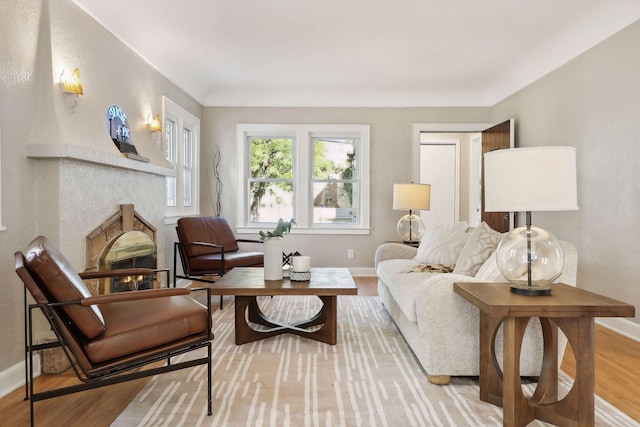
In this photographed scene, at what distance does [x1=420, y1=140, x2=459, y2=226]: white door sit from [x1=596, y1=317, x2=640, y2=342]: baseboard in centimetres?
428

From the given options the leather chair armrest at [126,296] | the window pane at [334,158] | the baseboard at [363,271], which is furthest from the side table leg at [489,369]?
the window pane at [334,158]

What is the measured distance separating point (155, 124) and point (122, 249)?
1501 millimetres

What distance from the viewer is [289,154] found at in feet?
20.7

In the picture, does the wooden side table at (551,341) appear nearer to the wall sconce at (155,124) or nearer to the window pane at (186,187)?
the wall sconce at (155,124)

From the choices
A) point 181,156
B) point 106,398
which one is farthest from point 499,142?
point 106,398

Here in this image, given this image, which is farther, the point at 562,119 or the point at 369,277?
the point at 369,277

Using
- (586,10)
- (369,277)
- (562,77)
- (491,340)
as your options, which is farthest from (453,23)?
(369,277)

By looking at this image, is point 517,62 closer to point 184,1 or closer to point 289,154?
point 289,154

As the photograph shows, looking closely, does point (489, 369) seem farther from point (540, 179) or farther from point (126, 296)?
point (126, 296)

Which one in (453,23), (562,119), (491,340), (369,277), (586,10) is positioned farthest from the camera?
(369,277)

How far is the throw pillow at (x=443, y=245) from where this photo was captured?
3.65 meters

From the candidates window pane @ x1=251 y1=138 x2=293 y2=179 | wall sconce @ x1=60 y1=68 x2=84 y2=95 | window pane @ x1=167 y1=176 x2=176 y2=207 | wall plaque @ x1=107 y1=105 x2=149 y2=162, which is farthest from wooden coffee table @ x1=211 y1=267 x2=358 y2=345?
window pane @ x1=251 y1=138 x2=293 y2=179

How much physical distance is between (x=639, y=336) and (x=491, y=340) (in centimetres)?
183

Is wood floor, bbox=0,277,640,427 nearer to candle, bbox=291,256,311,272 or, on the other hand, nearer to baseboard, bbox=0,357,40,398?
baseboard, bbox=0,357,40,398
